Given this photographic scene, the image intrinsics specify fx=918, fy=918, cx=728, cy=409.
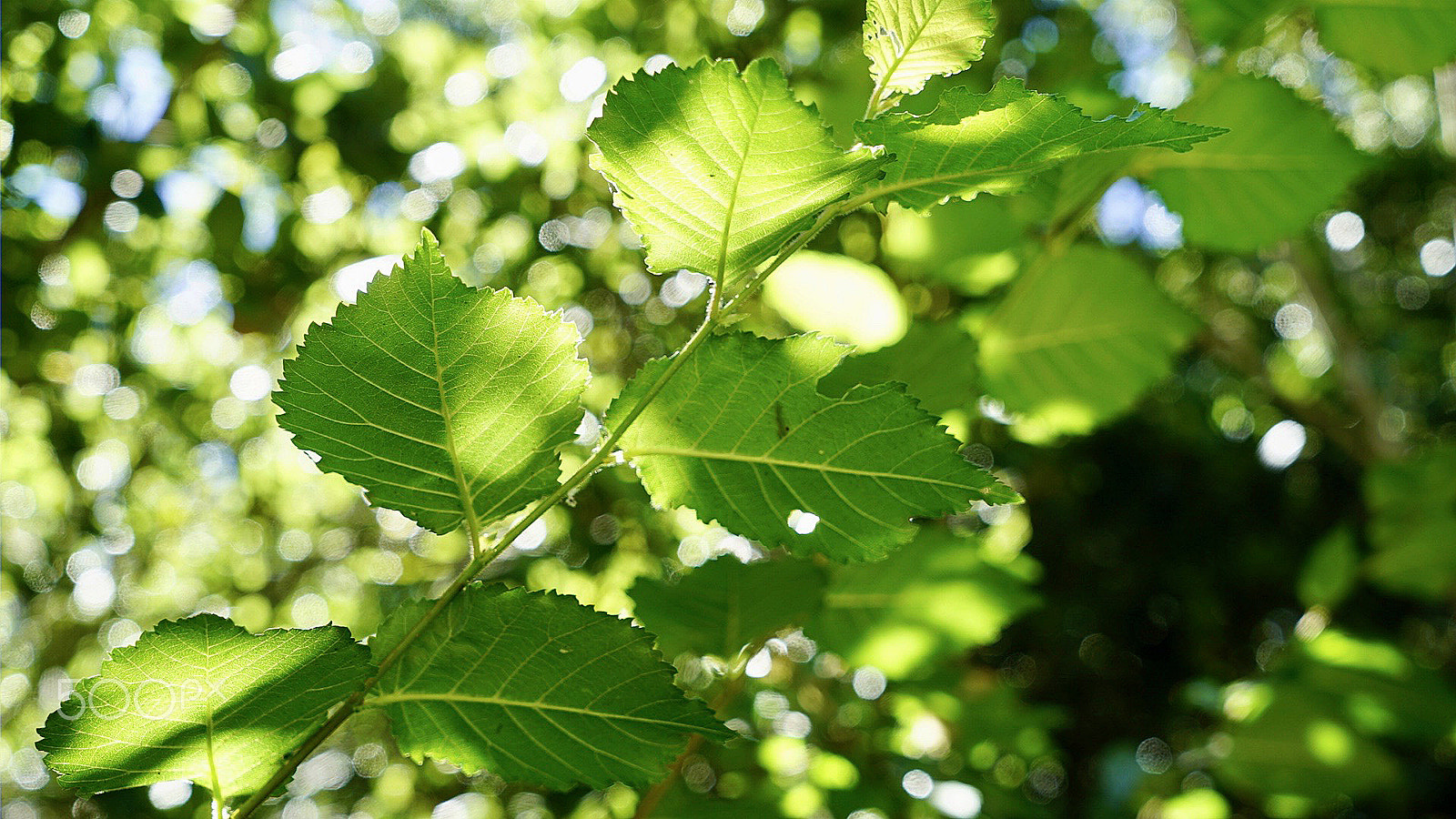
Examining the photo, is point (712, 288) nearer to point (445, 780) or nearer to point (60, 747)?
point (60, 747)

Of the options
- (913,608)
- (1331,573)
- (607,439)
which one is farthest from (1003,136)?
(1331,573)

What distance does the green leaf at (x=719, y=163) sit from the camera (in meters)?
0.31

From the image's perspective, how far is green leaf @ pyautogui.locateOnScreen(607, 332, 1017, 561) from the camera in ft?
1.17

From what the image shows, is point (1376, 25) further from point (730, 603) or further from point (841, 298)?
point (730, 603)

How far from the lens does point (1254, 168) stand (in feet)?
2.24

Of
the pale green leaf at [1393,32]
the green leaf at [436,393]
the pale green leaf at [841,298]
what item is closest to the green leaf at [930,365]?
the pale green leaf at [841,298]

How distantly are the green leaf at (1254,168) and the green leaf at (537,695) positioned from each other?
532 mm

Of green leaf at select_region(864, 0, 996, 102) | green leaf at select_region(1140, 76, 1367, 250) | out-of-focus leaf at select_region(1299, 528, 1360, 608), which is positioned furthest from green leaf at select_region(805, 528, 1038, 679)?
out-of-focus leaf at select_region(1299, 528, 1360, 608)

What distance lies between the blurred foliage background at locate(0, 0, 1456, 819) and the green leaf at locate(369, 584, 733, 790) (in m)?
0.14

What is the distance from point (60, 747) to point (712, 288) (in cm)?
29

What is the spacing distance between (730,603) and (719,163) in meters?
0.35

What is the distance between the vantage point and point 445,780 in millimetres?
1745

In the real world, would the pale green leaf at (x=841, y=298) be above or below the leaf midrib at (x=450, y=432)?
below

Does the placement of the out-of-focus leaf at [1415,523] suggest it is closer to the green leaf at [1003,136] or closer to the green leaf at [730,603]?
the green leaf at [730,603]
